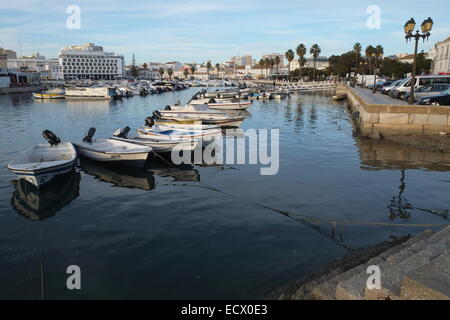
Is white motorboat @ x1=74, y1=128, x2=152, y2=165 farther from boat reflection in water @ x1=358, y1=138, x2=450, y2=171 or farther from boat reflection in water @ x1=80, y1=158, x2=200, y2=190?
boat reflection in water @ x1=358, y1=138, x2=450, y2=171

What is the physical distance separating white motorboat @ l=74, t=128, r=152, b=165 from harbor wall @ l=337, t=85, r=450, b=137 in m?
17.2

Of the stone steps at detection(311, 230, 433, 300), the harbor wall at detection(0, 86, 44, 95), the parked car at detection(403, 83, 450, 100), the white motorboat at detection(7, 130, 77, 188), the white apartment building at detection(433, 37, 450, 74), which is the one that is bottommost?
the stone steps at detection(311, 230, 433, 300)

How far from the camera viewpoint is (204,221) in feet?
38.0

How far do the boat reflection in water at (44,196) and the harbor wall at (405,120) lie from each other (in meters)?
20.9

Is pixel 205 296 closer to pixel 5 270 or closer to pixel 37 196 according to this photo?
pixel 5 270

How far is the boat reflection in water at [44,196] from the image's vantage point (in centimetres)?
1259

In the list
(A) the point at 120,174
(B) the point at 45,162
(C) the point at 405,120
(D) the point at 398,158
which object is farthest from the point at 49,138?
(C) the point at 405,120

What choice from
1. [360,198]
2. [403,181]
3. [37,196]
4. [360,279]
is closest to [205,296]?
[360,279]

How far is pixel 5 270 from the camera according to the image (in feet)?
28.4

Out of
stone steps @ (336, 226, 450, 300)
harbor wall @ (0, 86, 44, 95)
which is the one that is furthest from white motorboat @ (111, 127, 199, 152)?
harbor wall @ (0, 86, 44, 95)

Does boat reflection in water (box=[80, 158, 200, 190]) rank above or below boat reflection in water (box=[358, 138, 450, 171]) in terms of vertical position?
below

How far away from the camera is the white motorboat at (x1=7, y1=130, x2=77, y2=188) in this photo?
541 inches

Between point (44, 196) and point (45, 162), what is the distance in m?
1.78
